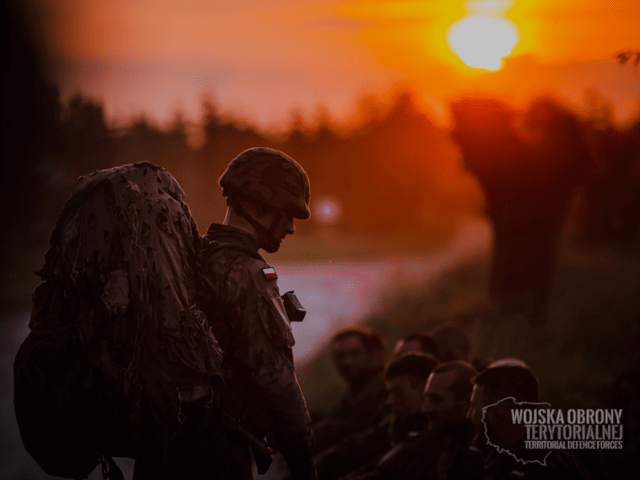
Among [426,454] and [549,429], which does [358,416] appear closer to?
[426,454]

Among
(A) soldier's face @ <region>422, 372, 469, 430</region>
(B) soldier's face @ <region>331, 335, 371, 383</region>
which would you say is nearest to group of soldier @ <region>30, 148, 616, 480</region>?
(A) soldier's face @ <region>422, 372, 469, 430</region>

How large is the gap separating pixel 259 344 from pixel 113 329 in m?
0.61

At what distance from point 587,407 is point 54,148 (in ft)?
27.7

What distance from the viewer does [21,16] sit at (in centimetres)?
830

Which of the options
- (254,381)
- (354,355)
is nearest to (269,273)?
(254,381)

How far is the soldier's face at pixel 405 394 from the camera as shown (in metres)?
4.89

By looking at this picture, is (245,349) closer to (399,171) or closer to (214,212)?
(214,212)

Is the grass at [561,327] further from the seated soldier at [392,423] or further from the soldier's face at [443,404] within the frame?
the soldier's face at [443,404]

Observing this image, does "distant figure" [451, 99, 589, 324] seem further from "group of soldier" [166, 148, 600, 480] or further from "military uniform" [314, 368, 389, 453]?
"military uniform" [314, 368, 389, 453]

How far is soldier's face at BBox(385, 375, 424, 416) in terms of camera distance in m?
4.89

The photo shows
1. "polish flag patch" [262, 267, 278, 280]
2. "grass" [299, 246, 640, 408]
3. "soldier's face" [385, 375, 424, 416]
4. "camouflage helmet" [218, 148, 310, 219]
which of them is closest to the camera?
"polish flag patch" [262, 267, 278, 280]

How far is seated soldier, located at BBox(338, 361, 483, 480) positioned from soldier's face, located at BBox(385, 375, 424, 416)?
17.5 inches

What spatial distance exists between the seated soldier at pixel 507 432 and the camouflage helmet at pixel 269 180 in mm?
1812

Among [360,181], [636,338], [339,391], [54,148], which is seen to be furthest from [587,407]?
[360,181]
